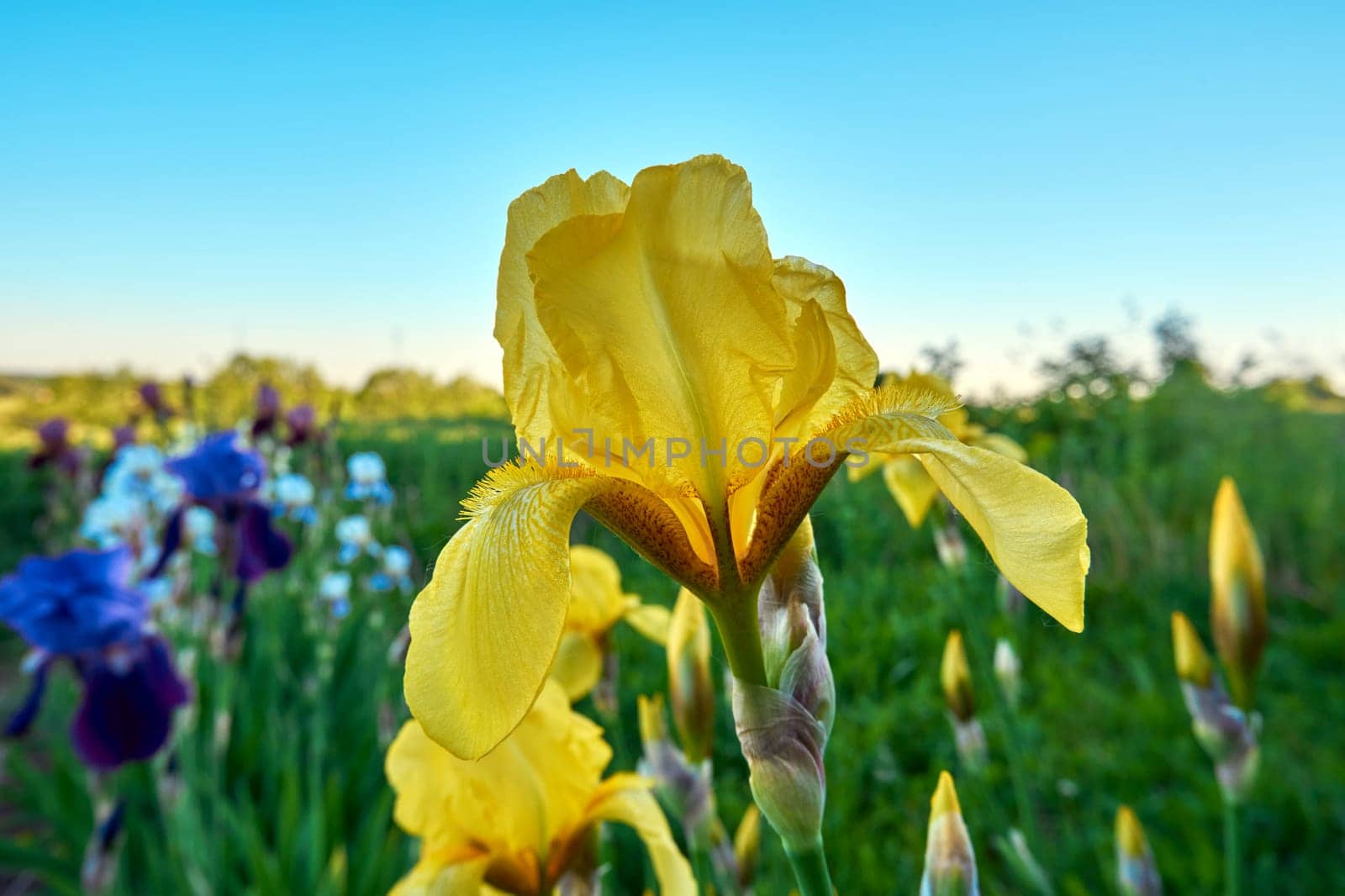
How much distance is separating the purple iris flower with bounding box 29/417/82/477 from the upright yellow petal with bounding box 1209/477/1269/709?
5.85 meters

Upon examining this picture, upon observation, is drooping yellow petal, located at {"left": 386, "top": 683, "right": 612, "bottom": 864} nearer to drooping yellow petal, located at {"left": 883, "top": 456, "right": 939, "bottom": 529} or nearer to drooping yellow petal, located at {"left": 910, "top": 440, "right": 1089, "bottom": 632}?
drooping yellow petal, located at {"left": 910, "top": 440, "right": 1089, "bottom": 632}

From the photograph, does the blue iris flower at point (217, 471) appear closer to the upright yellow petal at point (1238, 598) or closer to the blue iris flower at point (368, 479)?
the blue iris flower at point (368, 479)

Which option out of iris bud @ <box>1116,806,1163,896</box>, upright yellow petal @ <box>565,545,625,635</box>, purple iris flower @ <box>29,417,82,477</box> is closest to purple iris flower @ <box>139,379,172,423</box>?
purple iris flower @ <box>29,417,82,477</box>

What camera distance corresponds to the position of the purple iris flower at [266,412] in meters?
3.68

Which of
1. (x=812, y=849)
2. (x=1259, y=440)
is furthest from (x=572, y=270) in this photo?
(x=1259, y=440)

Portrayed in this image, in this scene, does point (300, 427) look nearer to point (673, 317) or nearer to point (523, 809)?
point (523, 809)

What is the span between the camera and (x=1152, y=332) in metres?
8.38

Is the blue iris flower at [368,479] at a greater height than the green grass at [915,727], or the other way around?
the blue iris flower at [368,479]

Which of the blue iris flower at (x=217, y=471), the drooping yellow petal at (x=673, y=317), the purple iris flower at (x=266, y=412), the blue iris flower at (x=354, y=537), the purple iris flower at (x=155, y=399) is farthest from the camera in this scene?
the blue iris flower at (x=354, y=537)

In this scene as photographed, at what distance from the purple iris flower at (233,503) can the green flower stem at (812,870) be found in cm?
221

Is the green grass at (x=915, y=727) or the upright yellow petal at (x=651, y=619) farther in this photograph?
the green grass at (x=915, y=727)

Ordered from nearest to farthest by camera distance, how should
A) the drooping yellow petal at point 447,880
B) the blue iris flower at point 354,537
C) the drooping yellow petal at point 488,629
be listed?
the drooping yellow petal at point 488,629
the drooping yellow petal at point 447,880
the blue iris flower at point 354,537

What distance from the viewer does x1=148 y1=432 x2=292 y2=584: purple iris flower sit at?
238cm

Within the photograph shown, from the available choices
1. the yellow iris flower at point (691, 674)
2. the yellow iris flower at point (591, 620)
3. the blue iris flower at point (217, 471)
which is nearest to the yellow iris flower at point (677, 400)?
the yellow iris flower at point (691, 674)
